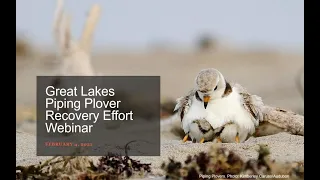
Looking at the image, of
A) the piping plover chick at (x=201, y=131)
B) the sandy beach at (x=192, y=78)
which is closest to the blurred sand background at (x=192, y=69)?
the sandy beach at (x=192, y=78)

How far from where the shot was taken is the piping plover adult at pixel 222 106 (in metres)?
2.96

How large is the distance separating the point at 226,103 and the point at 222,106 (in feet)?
0.07

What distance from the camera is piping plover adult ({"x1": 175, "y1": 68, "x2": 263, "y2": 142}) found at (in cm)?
296

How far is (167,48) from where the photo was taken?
10.0 ft

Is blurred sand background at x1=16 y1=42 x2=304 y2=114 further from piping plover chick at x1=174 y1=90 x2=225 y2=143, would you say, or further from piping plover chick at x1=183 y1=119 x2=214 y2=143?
piping plover chick at x1=183 y1=119 x2=214 y2=143

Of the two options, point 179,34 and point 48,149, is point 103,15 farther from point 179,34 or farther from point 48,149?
point 48,149

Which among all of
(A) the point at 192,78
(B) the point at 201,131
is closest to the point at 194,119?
(B) the point at 201,131

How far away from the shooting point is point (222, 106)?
117 inches

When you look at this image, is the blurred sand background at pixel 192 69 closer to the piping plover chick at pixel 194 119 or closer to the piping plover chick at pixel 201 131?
the piping plover chick at pixel 194 119

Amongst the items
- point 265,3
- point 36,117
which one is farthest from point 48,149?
point 265,3

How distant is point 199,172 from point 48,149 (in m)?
0.68

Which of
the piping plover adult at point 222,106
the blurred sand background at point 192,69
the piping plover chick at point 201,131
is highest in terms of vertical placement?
the blurred sand background at point 192,69
